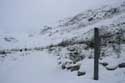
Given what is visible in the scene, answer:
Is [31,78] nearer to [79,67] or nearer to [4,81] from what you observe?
[4,81]

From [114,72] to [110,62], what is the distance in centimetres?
122

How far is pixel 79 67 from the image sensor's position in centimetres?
1004

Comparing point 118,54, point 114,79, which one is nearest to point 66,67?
point 118,54

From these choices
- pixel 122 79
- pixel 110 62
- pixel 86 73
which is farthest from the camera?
pixel 110 62

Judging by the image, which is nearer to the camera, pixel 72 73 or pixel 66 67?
pixel 72 73

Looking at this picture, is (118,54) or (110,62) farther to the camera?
(118,54)

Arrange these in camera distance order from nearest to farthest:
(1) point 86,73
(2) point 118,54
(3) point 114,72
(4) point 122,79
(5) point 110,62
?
(4) point 122,79 < (3) point 114,72 < (1) point 86,73 < (5) point 110,62 < (2) point 118,54

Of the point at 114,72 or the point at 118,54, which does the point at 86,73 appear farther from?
the point at 118,54

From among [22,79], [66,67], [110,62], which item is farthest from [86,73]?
[22,79]

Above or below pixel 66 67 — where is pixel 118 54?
above

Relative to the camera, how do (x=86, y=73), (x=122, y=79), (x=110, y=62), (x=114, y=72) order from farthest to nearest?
1. (x=110, y=62)
2. (x=86, y=73)
3. (x=114, y=72)
4. (x=122, y=79)

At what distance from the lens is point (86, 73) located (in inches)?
351

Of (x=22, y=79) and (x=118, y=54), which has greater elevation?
(x=118, y=54)

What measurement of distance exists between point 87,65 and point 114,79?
2.12 metres
